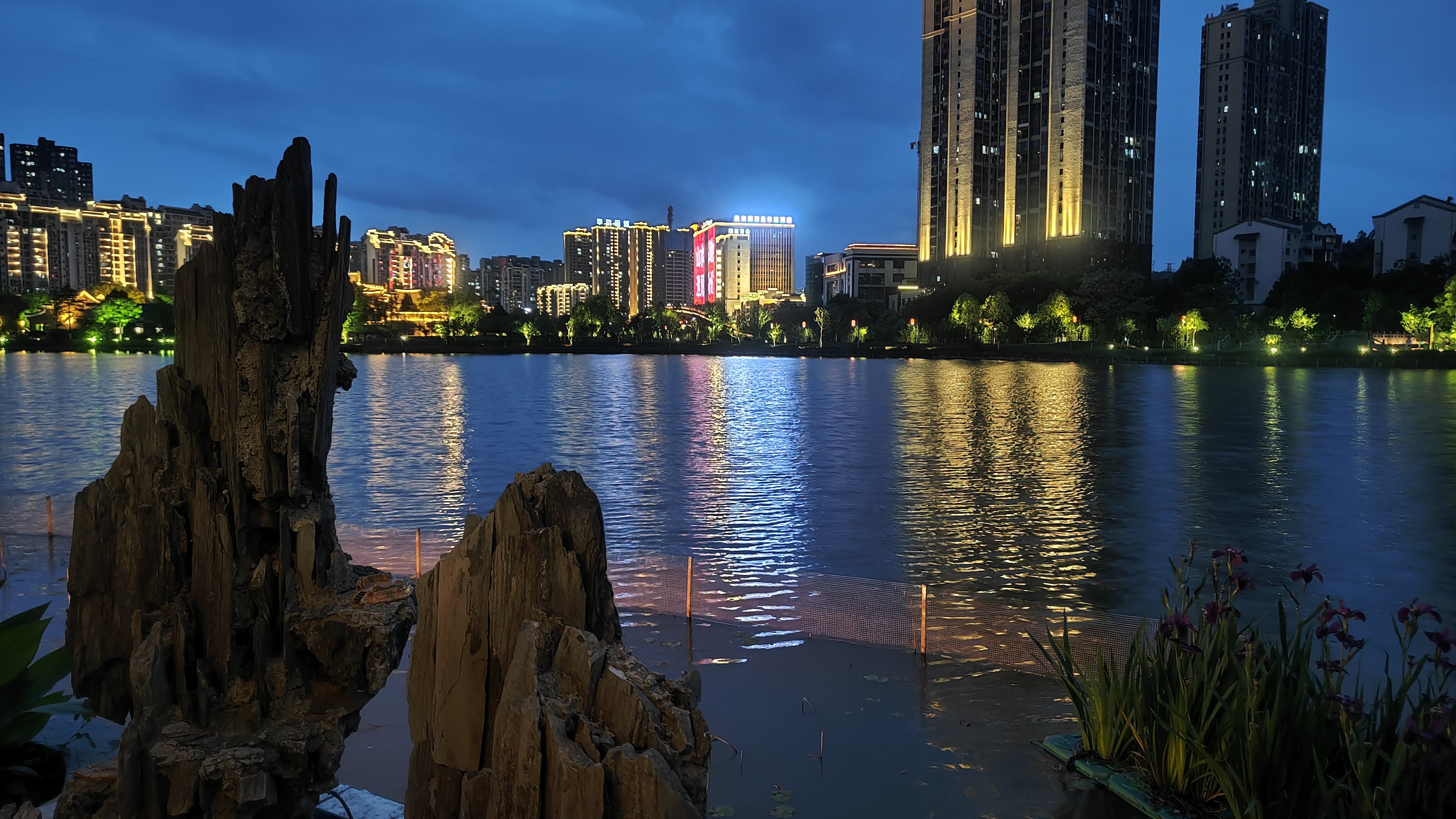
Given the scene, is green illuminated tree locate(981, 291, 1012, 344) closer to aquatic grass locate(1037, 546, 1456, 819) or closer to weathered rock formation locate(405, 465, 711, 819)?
aquatic grass locate(1037, 546, 1456, 819)

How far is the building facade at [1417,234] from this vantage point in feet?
315

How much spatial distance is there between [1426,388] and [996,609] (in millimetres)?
52605

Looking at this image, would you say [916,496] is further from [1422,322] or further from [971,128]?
[971,128]

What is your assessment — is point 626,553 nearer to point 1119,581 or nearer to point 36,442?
point 1119,581

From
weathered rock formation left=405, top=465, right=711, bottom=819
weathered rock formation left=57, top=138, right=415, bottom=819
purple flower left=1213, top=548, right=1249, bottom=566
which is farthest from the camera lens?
purple flower left=1213, top=548, right=1249, bottom=566

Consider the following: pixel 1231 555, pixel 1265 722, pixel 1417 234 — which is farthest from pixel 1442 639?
pixel 1417 234

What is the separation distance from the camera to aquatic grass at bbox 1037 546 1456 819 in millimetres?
4039

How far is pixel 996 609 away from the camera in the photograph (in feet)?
34.2

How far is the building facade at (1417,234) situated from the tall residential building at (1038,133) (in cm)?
3462

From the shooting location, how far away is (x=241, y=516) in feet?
14.0

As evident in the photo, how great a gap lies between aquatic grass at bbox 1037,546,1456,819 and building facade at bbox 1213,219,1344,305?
12604 centimetres

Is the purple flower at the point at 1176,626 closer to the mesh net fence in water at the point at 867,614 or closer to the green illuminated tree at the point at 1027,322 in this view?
the mesh net fence in water at the point at 867,614

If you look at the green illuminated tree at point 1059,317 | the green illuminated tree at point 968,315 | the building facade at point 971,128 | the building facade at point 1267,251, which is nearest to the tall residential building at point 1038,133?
the building facade at point 971,128

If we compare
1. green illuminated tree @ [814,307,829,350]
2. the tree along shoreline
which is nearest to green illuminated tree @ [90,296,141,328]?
the tree along shoreline
